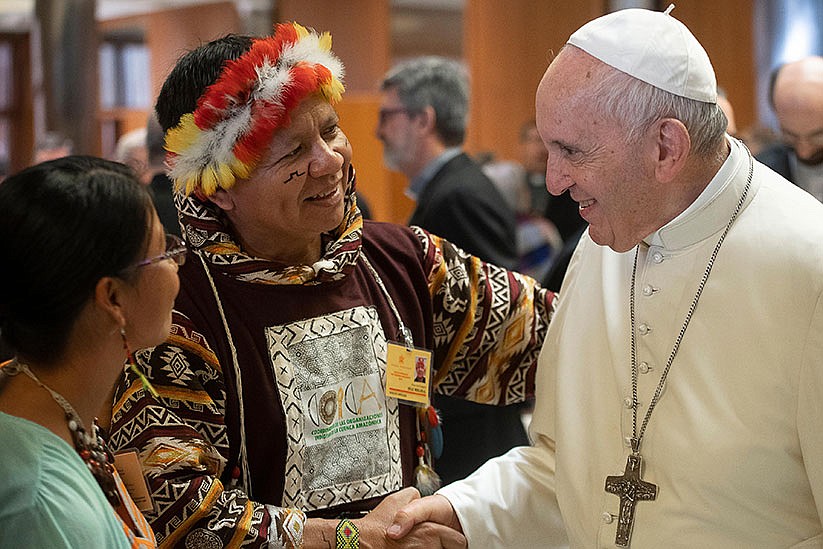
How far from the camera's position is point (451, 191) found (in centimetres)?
419

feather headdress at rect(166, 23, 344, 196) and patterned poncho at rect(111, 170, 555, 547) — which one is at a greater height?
feather headdress at rect(166, 23, 344, 196)

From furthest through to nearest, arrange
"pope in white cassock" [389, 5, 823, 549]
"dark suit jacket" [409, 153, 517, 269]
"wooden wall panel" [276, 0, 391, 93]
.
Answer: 1. "wooden wall panel" [276, 0, 391, 93]
2. "dark suit jacket" [409, 153, 517, 269]
3. "pope in white cassock" [389, 5, 823, 549]

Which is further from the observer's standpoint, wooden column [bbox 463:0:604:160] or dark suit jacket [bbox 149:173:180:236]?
wooden column [bbox 463:0:604:160]

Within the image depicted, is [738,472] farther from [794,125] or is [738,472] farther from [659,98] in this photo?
[794,125]

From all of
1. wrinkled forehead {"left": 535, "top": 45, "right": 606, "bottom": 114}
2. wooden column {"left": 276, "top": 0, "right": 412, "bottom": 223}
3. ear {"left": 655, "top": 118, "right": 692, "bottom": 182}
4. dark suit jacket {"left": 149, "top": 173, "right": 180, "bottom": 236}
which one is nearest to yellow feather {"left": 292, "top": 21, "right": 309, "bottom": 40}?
wrinkled forehead {"left": 535, "top": 45, "right": 606, "bottom": 114}

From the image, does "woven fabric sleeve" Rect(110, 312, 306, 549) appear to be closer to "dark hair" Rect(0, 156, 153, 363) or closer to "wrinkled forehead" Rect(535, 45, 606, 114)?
"dark hair" Rect(0, 156, 153, 363)

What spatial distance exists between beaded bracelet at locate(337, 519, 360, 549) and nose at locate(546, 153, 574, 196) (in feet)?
2.44

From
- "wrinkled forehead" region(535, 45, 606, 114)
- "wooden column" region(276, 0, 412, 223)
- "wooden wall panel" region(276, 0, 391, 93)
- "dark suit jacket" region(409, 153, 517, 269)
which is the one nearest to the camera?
"wrinkled forehead" region(535, 45, 606, 114)

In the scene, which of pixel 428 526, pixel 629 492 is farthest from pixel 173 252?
pixel 629 492

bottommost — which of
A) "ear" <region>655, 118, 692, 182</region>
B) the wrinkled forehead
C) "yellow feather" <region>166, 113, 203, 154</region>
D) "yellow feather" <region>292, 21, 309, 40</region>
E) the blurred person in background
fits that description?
the blurred person in background

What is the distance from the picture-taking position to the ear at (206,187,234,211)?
2.14 metres

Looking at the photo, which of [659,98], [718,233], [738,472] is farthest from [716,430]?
[659,98]

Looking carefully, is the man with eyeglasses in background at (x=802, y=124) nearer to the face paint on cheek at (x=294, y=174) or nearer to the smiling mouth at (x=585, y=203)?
the smiling mouth at (x=585, y=203)

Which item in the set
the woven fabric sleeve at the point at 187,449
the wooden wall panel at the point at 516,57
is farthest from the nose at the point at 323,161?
the wooden wall panel at the point at 516,57
